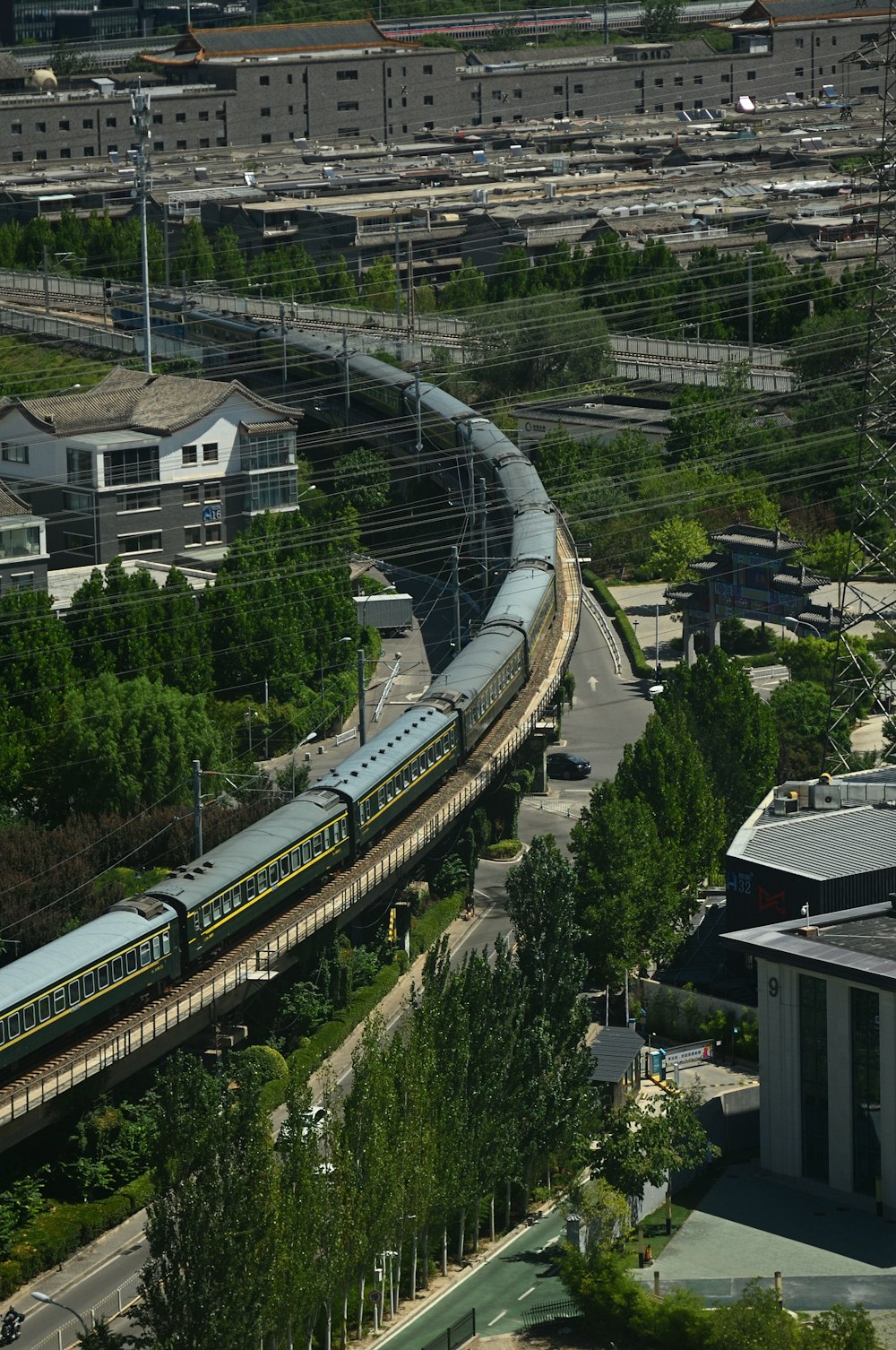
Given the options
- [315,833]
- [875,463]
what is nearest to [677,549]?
[875,463]

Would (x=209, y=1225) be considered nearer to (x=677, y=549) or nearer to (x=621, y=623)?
(x=621, y=623)

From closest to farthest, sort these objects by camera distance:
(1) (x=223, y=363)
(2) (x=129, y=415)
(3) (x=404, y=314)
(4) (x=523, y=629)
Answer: (4) (x=523, y=629) → (2) (x=129, y=415) → (1) (x=223, y=363) → (3) (x=404, y=314)

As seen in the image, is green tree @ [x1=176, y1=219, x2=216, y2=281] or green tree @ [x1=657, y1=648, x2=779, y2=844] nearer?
green tree @ [x1=657, y1=648, x2=779, y2=844]

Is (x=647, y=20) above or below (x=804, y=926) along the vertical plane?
above

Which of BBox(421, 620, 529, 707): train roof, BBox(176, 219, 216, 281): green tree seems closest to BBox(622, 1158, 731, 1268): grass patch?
BBox(421, 620, 529, 707): train roof

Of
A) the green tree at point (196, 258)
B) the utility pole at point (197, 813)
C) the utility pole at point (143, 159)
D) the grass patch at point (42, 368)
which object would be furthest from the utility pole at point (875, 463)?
the green tree at point (196, 258)

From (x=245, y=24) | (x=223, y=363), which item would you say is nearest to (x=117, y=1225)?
(x=223, y=363)

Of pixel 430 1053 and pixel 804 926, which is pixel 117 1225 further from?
pixel 804 926

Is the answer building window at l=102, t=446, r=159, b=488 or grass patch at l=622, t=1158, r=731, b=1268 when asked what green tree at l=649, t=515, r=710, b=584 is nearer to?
building window at l=102, t=446, r=159, b=488

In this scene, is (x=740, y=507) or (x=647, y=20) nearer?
(x=740, y=507)
